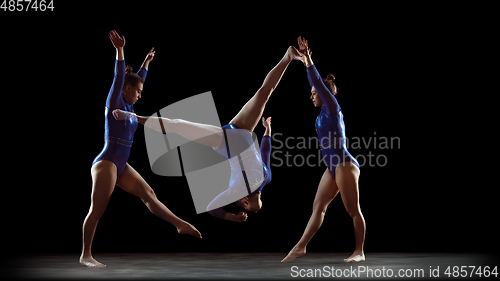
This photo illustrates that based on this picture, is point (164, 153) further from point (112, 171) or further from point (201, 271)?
point (201, 271)

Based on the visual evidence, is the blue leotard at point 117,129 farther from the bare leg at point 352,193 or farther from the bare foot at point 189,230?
the bare leg at point 352,193

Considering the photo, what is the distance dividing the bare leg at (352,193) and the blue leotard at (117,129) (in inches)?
75.1

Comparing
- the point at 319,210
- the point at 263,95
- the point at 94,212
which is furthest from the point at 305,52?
the point at 94,212

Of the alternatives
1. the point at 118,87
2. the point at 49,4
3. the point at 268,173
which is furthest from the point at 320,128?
the point at 49,4

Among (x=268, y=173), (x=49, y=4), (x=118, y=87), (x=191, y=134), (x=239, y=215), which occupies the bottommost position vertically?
(x=239, y=215)

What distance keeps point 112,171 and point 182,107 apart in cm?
88

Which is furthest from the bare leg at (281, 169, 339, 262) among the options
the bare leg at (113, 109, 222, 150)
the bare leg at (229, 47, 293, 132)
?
the bare leg at (113, 109, 222, 150)

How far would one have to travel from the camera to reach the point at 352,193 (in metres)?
4.49

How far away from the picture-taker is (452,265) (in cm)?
434

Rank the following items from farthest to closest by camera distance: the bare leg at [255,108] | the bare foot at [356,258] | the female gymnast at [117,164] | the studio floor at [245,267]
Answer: the bare leg at [255,108], the bare foot at [356,258], the female gymnast at [117,164], the studio floor at [245,267]

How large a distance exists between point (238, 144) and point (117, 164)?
3.51 feet

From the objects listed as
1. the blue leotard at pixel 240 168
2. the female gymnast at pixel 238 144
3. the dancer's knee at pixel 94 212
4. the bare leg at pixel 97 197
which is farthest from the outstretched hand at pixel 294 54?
the dancer's knee at pixel 94 212

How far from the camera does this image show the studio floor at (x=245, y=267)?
3707 millimetres

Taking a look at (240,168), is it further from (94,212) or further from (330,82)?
(94,212)
